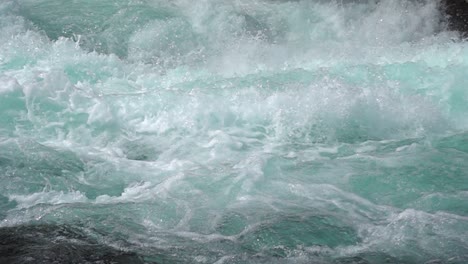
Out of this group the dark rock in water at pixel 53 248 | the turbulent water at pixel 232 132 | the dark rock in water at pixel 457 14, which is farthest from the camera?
the dark rock in water at pixel 457 14

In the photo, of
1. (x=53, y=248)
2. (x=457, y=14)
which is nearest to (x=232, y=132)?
(x=53, y=248)

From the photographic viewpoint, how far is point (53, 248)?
4070mm

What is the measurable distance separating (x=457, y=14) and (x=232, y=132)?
276 inches

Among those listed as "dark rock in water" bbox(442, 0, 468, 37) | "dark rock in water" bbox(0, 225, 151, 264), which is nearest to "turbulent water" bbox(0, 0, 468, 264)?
"dark rock in water" bbox(0, 225, 151, 264)

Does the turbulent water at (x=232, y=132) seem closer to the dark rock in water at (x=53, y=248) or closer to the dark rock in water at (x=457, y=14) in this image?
the dark rock in water at (x=53, y=248)

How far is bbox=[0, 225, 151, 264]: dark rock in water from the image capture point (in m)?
3.93

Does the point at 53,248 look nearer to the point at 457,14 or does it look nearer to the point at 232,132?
the point at 232,132

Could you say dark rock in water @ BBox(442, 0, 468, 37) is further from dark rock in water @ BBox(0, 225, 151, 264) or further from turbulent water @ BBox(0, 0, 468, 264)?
dark rock in water @ BBox(0, 225, 151, 264)

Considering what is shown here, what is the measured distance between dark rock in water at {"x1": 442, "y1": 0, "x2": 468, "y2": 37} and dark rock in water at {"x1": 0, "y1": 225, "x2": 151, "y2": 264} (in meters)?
9.22

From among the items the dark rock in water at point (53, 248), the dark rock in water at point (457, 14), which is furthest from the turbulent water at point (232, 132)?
the dark rock in water at point (457, 14)

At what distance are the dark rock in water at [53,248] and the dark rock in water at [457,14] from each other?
9.22m

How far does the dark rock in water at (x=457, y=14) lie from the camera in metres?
11.0

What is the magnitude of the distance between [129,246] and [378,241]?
204 centimetres

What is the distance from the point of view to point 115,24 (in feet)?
34.6
